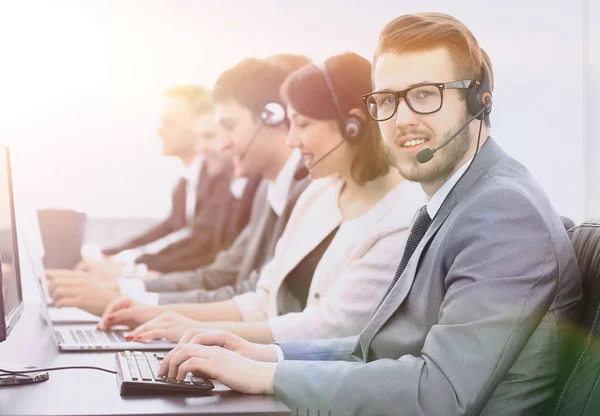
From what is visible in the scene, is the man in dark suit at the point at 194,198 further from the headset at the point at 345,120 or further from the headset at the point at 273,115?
the headset at the point at 345,120

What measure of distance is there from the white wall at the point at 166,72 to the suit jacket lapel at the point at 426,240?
3.20 feet

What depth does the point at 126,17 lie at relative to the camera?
2.79 metres

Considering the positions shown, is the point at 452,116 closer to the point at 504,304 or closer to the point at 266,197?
the point at 504,304

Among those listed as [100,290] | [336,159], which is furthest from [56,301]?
[336,159]

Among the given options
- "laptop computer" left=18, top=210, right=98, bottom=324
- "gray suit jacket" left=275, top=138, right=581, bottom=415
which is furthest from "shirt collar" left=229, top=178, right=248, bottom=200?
"gray suit jacket" left=275, top=138, right=581, bottom=415

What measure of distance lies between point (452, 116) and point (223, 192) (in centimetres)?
222

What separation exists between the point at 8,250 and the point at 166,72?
5.91 ft

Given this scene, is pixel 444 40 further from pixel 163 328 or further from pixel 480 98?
pixel 163 328

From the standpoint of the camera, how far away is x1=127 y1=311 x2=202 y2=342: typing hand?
1.69m

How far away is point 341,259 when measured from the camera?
189 cm

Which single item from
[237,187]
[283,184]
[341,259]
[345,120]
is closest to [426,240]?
[341,259]

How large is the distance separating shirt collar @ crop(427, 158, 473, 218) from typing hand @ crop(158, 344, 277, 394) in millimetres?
401

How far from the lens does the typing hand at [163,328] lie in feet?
5.55

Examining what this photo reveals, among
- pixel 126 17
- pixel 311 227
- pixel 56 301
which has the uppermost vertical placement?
pixel 126 17
